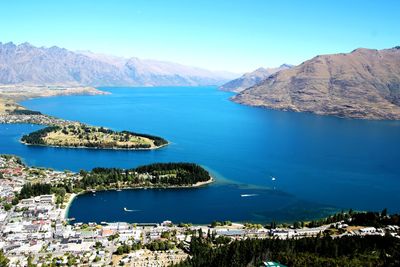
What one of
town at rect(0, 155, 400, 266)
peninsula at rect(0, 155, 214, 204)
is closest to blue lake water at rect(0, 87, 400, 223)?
Result: peninsula at rect(0, 155, 214, 204)

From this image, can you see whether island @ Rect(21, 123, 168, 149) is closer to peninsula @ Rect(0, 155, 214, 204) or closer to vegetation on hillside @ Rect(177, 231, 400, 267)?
peninsula @ Rect(0, 155, 214, 204)

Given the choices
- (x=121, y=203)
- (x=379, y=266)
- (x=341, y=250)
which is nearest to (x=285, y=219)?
(x=341, y=250)

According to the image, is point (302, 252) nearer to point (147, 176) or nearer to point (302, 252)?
point (302, 252)

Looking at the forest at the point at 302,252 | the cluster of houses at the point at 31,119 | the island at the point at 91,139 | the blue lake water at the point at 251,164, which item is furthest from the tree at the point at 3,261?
the cluster of houses at the point at 31,119

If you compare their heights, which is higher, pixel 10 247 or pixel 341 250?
pixel 341 250

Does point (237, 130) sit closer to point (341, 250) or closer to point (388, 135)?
point (388, 135)

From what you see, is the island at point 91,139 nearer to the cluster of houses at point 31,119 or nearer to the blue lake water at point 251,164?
the blue lake water at point 251,164
